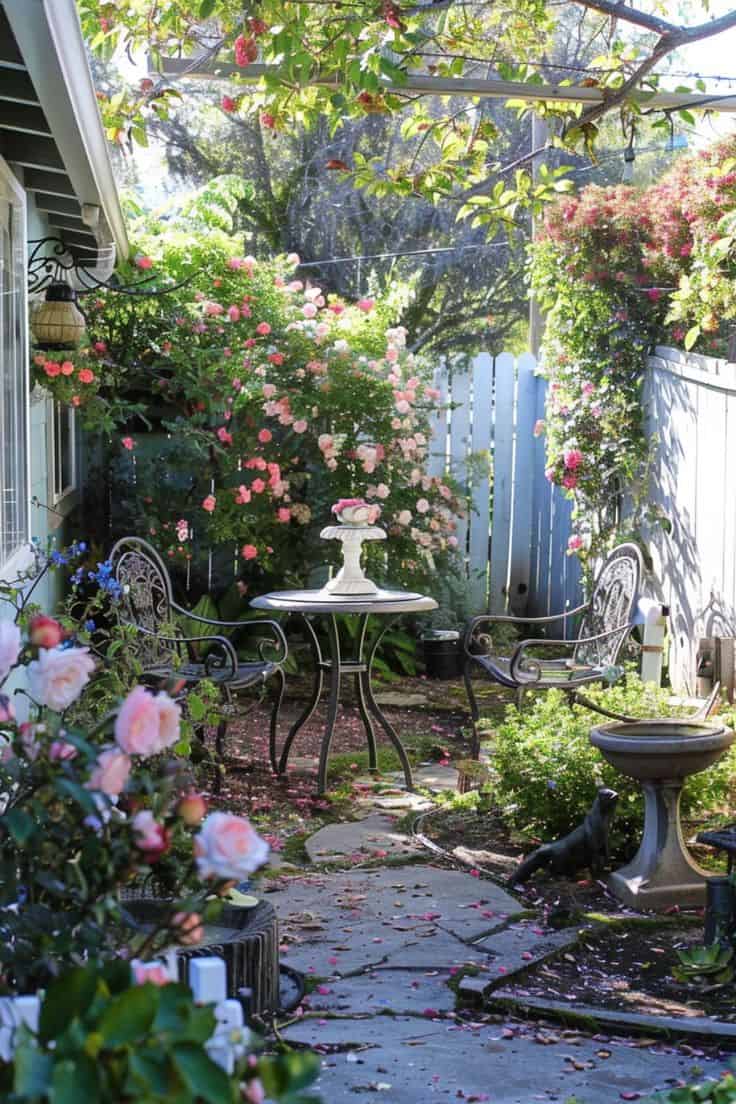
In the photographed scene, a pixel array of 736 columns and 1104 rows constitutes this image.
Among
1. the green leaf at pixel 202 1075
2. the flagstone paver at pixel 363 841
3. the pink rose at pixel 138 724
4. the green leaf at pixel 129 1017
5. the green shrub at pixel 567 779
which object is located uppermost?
the pink rose at pixel 138 724

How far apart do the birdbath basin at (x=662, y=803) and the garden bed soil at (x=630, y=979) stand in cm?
23

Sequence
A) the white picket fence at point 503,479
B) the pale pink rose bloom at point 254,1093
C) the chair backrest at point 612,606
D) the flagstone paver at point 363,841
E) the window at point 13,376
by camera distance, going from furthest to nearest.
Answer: the white picket fence at point 503,479, the chair backrest at point 612,606, the flagstone paver at point 363,841, the window at point 13,376, the pale pink rose bloom at point 254,1093

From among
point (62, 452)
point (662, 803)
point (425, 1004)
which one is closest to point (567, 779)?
point (662, 803)

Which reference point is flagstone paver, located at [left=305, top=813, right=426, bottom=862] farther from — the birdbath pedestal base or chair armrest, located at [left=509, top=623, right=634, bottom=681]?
chair armrest, located at [left=509, top=623, right=634, bottom=681]

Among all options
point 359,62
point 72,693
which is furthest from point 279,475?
point 72,693

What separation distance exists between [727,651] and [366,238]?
38.6 ft

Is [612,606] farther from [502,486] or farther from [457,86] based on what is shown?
[502,486]

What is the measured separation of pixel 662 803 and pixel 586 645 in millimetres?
2516

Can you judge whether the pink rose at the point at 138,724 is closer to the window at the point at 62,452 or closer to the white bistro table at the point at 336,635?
the white bistro table at the point at 336,635

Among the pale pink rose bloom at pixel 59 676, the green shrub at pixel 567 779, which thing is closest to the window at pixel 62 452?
the green shrub at pixel 567 779

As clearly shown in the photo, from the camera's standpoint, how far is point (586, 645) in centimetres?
693

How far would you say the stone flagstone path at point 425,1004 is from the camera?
9.16ft

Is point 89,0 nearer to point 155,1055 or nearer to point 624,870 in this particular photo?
point 624,870

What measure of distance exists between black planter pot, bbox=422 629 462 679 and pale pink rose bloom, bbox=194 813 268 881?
297 inches
